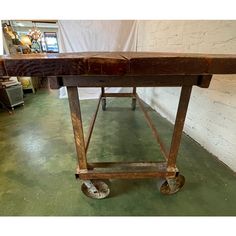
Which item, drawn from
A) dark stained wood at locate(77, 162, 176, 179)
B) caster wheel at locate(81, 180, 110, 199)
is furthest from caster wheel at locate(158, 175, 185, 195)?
caster wheel at locate(81, 180, 110, 199)

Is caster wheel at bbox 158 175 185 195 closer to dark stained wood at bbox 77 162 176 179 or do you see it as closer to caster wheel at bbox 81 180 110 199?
dark stained wood at bbox 77 162 176 179

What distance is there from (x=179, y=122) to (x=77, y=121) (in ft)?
2.28

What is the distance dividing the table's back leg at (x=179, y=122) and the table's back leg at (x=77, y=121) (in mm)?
656

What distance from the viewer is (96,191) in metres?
1.37

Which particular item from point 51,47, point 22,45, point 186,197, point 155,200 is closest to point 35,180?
point 155,200

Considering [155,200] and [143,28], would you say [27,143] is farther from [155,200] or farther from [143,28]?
[143,28]

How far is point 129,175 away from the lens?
4.42 feet

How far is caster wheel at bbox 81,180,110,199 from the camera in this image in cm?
137

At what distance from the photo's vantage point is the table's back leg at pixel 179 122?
3.57 ft

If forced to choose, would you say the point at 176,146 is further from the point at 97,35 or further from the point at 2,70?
the point at 97,35

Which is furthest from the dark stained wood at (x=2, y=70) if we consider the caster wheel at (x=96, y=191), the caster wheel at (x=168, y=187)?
the caster wheel at (x=168, y=187)

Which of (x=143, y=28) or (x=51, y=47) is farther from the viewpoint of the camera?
(x=51, y=47)

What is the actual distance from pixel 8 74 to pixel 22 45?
18.2 feet

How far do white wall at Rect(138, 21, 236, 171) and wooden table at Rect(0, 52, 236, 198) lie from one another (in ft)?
2.23
